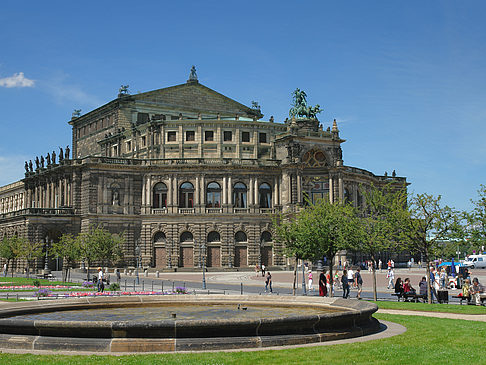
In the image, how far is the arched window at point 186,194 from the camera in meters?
84.8

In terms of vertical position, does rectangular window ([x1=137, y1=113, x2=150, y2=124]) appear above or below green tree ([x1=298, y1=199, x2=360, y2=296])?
above

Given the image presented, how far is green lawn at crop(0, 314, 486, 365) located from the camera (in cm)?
1407

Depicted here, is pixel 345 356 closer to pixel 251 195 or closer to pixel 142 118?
pixel 251 195

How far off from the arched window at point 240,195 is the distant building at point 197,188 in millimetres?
142

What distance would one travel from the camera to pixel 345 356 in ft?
48.3

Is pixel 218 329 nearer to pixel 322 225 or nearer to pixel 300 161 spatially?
pixel 322 225

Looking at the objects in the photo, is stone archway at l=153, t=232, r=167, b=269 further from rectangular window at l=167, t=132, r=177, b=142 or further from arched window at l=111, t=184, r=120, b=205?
rectangular window at l=167, t=132, r=177, b=142

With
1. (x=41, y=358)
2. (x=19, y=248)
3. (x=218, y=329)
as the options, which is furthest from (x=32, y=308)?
(x=19, y=248)

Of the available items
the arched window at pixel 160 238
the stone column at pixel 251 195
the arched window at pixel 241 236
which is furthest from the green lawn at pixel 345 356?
the arched window at pixel 160 238

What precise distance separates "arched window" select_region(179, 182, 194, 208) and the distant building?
0.46 feet

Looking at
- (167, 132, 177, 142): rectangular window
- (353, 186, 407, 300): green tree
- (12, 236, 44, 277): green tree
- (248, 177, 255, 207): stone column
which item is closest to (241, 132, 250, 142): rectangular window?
(248, 177, 255, 207): stone column

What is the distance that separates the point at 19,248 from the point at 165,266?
18.9 m

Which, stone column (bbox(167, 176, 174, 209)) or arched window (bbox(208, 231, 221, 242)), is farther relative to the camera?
stone column (bbox(167, 176, 174, 209))

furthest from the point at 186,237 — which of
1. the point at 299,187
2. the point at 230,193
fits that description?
the point at 299,187
